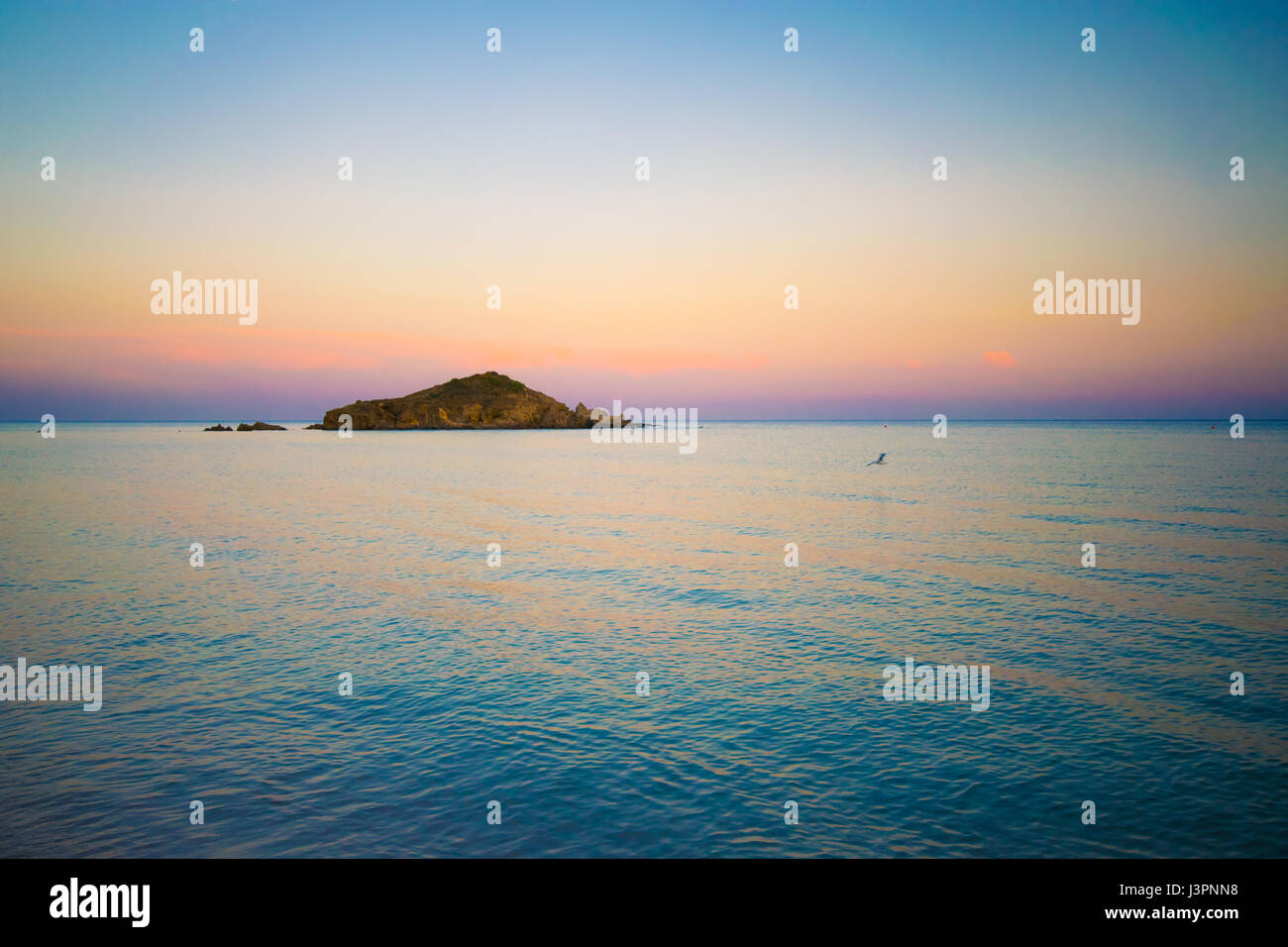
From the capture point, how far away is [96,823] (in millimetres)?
11828

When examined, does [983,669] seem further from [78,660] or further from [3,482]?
[3,482]

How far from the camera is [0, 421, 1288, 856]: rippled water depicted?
1196cm

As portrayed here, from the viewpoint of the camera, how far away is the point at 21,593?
28859mm

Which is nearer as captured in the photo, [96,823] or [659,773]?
[96,823]

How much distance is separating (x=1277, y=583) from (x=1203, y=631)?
9.78 metres

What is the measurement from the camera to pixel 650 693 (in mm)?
18422

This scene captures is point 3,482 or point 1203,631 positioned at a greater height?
point 3,482

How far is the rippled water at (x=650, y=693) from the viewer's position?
1196 cm

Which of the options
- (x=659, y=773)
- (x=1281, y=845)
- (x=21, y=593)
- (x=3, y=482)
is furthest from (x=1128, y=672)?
(x=3, y=482)
